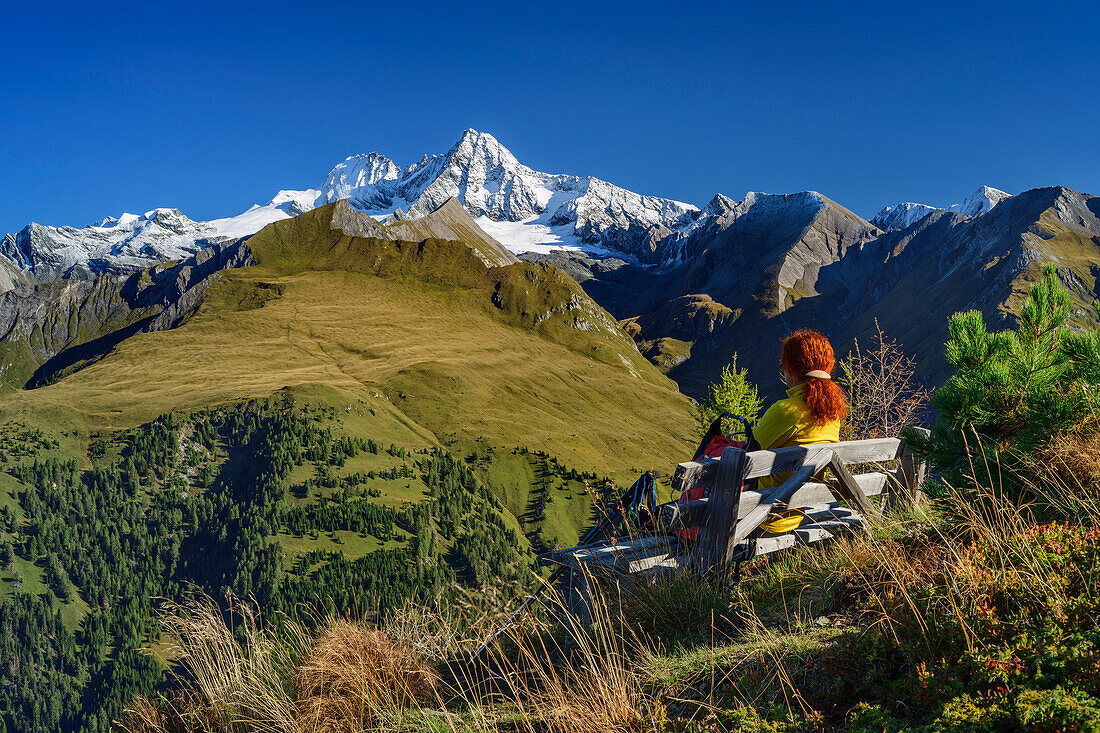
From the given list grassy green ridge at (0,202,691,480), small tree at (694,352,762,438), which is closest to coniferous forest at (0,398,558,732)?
grassy green ridge at (0,202,691,480)

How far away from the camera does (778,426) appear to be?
584 cm

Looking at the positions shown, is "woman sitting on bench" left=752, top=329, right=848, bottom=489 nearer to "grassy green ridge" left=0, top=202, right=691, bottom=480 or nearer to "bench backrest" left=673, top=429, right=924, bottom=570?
"bench backrest" left=673, top=429, right=924, bottom=570

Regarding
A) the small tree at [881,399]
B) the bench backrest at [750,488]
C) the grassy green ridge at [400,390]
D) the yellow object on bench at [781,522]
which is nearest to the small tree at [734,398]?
the small tree at [881,399]

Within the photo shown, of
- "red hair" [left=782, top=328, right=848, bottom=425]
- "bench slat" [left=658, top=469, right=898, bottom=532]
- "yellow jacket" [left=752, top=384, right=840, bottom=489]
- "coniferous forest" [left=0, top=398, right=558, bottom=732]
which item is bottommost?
"coniferous forest" [left=0, top=398, right=558, bottom=732]

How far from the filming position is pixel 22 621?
122 meters

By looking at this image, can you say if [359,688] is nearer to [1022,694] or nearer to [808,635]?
[808,635]

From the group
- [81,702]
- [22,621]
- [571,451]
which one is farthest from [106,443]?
[571,451]

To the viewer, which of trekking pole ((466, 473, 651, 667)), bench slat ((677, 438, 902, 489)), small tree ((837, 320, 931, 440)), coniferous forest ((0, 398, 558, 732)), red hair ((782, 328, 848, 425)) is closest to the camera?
bench slat ((677, 438, 902, 489))

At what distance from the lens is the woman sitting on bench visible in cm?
580

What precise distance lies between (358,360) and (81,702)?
332 feet

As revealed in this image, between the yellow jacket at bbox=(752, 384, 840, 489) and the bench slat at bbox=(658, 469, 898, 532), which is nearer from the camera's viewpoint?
the bench slat at bbox=(658, 469, 898, 532)

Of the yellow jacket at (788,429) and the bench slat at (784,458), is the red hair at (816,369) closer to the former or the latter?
the yellow jacket at (788,429)

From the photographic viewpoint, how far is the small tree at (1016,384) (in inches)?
213

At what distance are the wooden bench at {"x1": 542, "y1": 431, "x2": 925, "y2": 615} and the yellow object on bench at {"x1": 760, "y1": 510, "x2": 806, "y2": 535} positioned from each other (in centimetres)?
9
